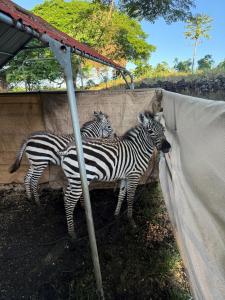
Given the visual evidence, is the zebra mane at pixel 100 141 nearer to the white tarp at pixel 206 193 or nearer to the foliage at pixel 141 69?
the white tarp at pixel 206 193

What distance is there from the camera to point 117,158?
157 inches

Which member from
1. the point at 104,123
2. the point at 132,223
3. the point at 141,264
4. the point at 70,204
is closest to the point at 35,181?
the point at 70,204

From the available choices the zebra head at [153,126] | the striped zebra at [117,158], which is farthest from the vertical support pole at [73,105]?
the zebra head at [153,126]

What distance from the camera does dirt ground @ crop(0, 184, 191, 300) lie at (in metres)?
2.87

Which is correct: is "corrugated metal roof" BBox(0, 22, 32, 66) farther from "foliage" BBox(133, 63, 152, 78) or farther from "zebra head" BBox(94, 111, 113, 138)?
"foliage" BBox(133, 63, 152, 78)

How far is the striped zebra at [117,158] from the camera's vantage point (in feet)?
12.2

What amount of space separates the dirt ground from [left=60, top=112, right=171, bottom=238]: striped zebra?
0.32m

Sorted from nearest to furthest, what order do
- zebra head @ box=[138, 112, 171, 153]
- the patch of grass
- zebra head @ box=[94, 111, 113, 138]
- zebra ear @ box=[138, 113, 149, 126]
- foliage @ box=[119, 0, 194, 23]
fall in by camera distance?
the patch of grass, zebra head @ box=[138, 112, 171, 153], zebra ear @ box=[138, 113, 149, 126], zebra head @ box=[94, 111, 113, 138], foliage @ box=[119, 0, 194, 23]

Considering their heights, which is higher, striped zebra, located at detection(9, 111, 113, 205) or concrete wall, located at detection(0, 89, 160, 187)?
concrete wall, located at detection(0, 89, 160, 187)

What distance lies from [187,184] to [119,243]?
2159 mm

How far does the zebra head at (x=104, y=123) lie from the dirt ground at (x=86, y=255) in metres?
1.13

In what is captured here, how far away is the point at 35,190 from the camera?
4.74 metres

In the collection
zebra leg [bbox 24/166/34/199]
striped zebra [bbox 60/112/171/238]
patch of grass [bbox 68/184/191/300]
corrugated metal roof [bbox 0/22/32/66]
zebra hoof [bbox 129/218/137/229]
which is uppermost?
corrugated metal roof [bbox 0/22/32/66]

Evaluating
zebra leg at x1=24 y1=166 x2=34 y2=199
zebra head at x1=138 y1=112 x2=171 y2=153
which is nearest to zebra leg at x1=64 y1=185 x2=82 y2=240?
zebra leg at x1=24 y1=166 x2=34 y2=199
